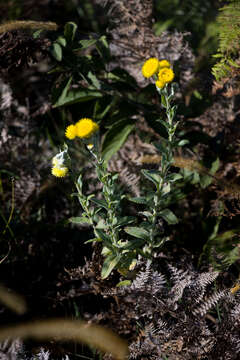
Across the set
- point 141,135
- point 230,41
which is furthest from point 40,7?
point 230,41

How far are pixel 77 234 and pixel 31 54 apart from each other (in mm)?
1166

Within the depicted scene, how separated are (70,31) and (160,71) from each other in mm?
930

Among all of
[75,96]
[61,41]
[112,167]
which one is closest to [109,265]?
[112,167]

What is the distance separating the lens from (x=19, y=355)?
5.62 feet

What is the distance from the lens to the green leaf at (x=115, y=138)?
2.32 metres

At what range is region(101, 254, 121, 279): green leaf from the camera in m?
1.78

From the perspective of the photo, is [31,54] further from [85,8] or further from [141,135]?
[85,8]

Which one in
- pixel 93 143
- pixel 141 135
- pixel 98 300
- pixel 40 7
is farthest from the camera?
pixel 40 7

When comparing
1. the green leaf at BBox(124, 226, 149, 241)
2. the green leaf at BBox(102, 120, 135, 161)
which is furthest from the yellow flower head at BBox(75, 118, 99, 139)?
the green leaf at BBox(102, 120, 135, 161)

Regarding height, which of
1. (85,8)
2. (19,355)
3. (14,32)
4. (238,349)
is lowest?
(238,349)

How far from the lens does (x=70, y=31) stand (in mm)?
2250

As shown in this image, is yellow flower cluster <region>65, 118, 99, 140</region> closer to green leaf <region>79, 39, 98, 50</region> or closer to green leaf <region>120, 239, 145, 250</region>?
green leaf <region>120, 239, 145, 250</region>

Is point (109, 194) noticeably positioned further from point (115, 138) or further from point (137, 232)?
point (115, 138)

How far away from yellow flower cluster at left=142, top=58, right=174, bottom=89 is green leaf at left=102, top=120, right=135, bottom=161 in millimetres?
732
